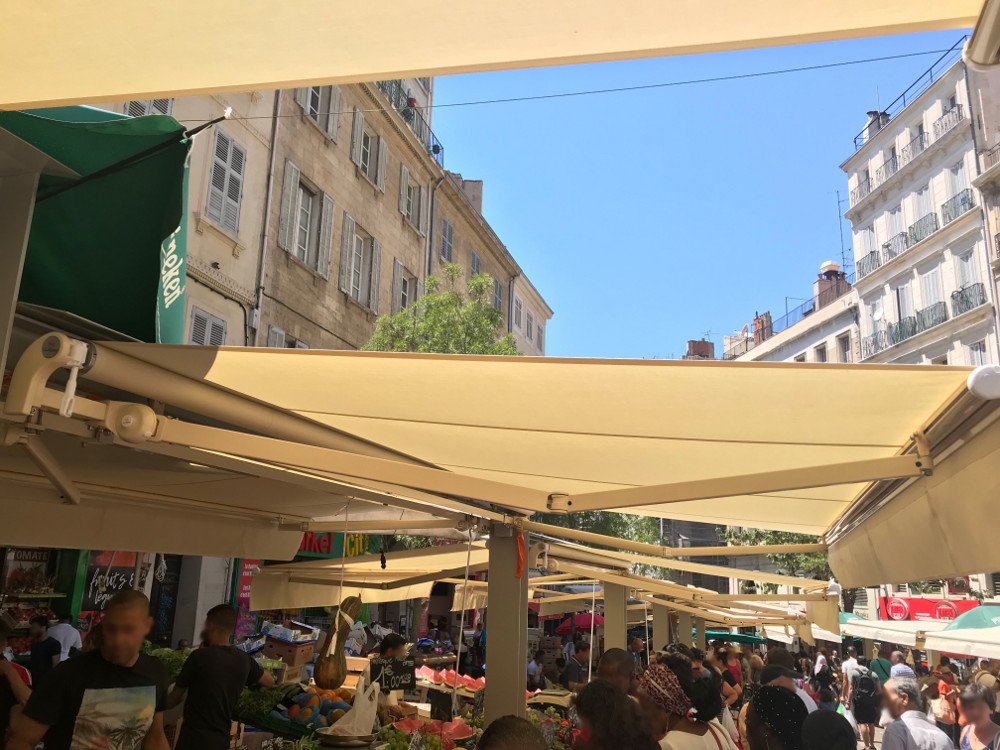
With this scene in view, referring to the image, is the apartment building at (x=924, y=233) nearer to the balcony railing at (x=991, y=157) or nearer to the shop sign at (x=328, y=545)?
the balcony railing at (x=991, y=157)

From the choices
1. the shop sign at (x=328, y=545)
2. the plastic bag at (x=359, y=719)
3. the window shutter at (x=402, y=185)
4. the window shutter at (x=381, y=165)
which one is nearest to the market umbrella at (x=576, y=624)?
the shop sign at (x=328, y=545)

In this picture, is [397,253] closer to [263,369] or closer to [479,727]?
[479,727]

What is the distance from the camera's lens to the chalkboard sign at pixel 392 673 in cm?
689

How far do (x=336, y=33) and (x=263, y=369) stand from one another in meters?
1.93

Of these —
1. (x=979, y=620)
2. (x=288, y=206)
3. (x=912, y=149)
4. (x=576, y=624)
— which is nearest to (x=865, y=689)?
(x=979, y=620)

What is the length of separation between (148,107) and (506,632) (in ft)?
32.7

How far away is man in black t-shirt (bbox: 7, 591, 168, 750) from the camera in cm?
334

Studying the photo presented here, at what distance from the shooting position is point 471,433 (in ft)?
13.9

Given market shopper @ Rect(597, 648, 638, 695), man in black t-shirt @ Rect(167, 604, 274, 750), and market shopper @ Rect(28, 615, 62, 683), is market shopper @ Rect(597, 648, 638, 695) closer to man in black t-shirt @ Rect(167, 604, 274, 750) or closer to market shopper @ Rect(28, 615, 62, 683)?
man in black t-shirt @ Rect(167, 604, 274, 750)

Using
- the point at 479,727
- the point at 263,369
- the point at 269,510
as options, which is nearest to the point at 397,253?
the point at 269,510

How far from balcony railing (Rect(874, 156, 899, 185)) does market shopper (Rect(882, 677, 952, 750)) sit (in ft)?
105

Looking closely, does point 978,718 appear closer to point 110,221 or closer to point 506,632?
point 506,632

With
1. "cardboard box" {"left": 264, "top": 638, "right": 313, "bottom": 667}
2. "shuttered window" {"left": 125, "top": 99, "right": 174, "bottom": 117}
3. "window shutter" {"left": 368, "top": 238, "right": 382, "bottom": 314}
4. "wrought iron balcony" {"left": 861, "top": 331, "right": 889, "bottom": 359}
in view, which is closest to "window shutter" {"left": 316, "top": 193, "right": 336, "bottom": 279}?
"window shutter" {"left": 368, "top": 238, "right": 382, "bottom": 314}

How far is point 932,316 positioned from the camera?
29953 mm
